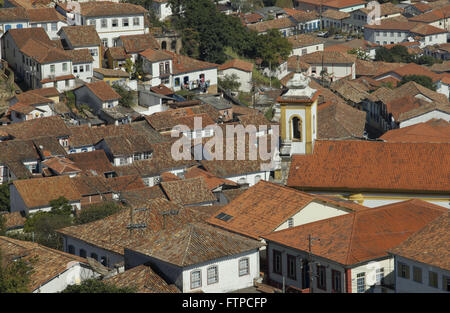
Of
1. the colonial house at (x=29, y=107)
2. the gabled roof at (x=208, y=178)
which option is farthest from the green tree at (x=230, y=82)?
the gabled roof at (x=208, y=178)

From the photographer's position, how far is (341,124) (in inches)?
2237

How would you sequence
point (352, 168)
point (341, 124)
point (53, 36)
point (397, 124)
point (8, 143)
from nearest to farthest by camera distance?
point (352, 168) → point (8, 143) → point (341, 124) → point (397, 124) → point (53, 36)

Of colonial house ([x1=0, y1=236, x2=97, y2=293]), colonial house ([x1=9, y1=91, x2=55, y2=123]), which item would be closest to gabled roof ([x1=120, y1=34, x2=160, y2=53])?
colonial house ([x1=9, y1=91, x2=55, y2=123])

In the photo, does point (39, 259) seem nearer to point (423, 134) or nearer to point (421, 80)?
point (423, 134)

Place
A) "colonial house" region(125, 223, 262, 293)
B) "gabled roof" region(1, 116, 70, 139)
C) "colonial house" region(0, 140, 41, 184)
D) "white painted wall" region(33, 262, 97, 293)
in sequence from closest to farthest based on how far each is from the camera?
"colonial house" region(125, 223, 262, 293), "white painted wall" region(33, 262, 97, 293), "colonial house" region(0, 140, 41, 184), "gabled roof" region(1, 116, 70, 139)

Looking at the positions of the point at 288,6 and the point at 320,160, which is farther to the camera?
the point at 288,6

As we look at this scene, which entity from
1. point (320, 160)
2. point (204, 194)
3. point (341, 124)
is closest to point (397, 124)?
point (341, 124)

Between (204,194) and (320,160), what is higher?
(320,160)

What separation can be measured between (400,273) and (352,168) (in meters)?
9.08

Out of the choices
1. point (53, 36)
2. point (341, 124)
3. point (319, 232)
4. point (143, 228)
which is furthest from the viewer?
point (53, 36)

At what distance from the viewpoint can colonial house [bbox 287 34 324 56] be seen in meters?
83.9

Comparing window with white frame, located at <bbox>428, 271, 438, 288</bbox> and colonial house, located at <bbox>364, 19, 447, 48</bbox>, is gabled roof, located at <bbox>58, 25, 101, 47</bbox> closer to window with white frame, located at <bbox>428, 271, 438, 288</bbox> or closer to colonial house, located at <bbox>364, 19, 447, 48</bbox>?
colonial house, located at <bbox>364, 19, 447, 48</bbox>

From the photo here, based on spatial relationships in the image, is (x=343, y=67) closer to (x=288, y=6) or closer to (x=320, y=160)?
(x=288, y=6)

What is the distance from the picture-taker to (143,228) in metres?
35.7
